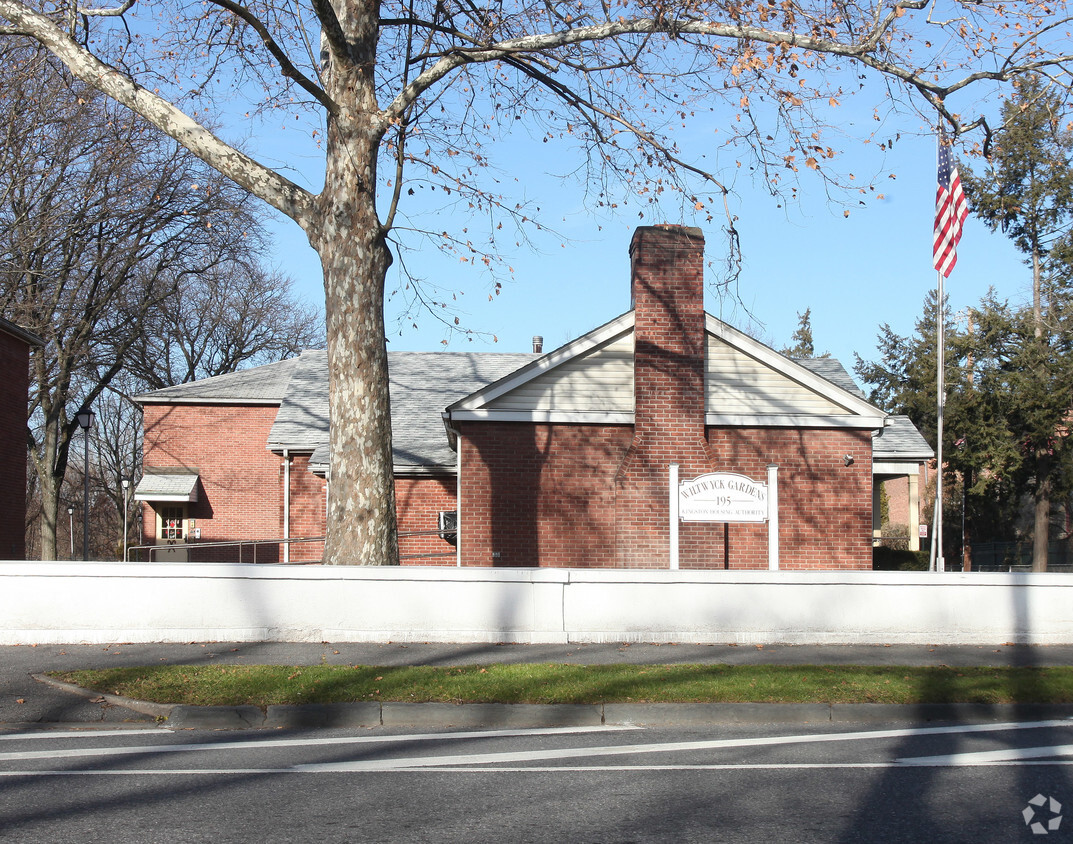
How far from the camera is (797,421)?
1828 centimetres

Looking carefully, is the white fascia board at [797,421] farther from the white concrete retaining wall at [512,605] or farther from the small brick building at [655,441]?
the white concrete retaining wall at [512,605]

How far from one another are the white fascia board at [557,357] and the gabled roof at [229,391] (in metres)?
17.6

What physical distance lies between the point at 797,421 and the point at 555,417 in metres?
4.38

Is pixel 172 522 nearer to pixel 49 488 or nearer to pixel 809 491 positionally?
pixel 49 488

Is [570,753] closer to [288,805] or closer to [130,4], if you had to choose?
[288,805]

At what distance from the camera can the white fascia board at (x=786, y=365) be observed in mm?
18203

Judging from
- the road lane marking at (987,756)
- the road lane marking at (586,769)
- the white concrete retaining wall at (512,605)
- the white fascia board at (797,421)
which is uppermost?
the white fascia board at (797,421)

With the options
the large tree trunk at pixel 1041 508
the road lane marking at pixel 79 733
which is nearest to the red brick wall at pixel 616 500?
the road lane marking at pixel 79 733

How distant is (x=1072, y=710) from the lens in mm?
9602

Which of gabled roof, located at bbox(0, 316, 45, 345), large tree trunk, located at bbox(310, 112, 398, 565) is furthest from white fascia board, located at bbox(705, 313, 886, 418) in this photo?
gabled roof, located at bbox(0, 316, 45, 345)

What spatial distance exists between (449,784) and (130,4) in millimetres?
12753

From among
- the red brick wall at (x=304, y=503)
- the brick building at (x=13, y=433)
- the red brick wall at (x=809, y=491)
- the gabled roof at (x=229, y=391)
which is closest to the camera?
the red brick wall at (x=809, y=491)

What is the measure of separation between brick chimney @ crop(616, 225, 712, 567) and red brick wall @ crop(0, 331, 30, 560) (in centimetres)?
1601

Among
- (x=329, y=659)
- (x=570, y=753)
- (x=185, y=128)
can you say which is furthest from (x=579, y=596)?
(x=185, y=128)
